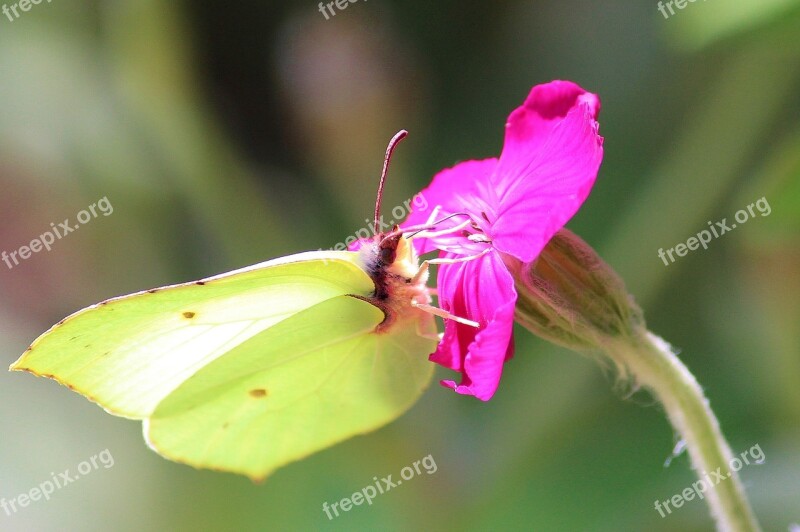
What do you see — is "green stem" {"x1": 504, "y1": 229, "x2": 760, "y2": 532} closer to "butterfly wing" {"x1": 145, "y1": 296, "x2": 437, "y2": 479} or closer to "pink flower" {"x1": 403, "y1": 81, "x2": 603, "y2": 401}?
"pink flower" {"x1": 403, "y1": 81, "x2": 603, "y2": 401}

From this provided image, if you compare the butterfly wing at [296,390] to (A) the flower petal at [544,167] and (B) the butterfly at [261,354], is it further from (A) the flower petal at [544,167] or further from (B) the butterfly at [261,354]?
(A) the flower petal at [544,167]

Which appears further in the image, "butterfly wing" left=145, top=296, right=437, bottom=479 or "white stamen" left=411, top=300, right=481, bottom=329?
"butterfly wing" left=145, top=296, right=437, bottom=479

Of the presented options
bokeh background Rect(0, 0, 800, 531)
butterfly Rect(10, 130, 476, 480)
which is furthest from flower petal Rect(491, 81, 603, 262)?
bokeh background Rect(0, 0, 800, 531)

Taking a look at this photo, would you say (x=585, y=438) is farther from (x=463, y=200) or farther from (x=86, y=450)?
(x=86, y=450)

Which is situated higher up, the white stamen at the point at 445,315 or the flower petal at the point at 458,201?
the flower petal at the point at 458,201

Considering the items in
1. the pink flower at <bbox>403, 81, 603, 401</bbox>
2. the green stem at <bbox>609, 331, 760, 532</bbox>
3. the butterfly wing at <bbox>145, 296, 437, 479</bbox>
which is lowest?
the green stem at <bbox>609, 331, 760, 532</bbox>

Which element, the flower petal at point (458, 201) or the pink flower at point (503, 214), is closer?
the pink flower at point (503, 214)

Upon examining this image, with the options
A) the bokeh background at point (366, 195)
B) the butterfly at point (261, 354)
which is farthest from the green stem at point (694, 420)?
the bokeh background at point (366, 195)
